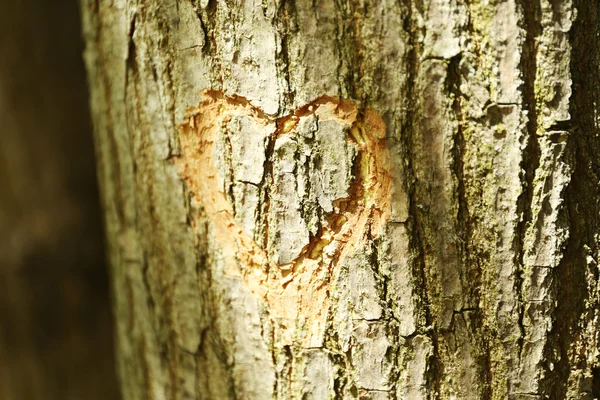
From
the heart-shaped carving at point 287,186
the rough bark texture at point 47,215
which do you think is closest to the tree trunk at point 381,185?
the heart-shaped carving at point 287,186

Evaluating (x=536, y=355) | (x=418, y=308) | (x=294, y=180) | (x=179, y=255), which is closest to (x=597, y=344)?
(x=536, y=355)

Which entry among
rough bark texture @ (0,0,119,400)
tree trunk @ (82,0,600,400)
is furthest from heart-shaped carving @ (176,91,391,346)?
rough bark texture @ (0,0,119,400)

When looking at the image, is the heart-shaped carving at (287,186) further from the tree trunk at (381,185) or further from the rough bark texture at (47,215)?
the rough bark texture at (47,215)

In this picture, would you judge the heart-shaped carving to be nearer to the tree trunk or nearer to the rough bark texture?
the tree trunk

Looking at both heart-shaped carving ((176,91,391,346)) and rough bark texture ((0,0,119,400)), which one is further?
rough bark texture ((0,0,119,400))

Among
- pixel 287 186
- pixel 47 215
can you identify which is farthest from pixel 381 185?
pixel 47 215

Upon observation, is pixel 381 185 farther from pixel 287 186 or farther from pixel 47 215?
pixel 47 215
